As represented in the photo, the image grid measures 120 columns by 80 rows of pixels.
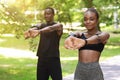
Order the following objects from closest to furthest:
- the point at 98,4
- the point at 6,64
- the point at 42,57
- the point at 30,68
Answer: the point at 42,57 < the point at 30,68 < the point at 6,64 < the point at 98,4

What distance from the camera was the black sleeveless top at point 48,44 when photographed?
22.9 feet

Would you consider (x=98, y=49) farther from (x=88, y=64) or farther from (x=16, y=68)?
(x=16, y=68)

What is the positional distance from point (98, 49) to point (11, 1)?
807cm

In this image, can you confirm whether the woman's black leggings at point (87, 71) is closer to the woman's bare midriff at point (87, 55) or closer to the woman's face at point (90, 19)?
the woman's bare midriff at point (87, 55)

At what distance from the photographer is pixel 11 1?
1280cm

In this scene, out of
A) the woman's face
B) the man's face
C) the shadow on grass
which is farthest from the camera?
the shadow on grass

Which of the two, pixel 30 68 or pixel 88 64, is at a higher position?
pixel 88 64

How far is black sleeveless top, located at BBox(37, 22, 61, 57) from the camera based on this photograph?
22.9ft

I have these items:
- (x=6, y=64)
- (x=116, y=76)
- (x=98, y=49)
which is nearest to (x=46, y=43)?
(x=98, y=49)

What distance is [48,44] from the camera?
7.02m

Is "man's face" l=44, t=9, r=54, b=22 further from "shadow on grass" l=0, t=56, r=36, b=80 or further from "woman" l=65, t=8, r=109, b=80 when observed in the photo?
"shadow on grass" l=0, t=56, r=36, b=80

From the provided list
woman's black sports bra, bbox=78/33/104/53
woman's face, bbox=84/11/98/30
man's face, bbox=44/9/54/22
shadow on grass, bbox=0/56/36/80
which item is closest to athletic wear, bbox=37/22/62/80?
man's face, bbox=44/9/54/22

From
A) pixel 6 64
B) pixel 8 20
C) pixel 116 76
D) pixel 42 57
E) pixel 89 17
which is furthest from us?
pixel 6 64

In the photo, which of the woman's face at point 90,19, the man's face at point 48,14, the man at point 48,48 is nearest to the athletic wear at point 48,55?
the man at point 48,48
